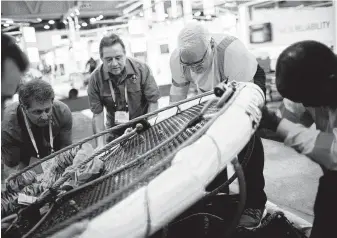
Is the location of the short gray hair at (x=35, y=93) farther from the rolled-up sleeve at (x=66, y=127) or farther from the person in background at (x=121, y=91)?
the person in background at (x=121, y=91)

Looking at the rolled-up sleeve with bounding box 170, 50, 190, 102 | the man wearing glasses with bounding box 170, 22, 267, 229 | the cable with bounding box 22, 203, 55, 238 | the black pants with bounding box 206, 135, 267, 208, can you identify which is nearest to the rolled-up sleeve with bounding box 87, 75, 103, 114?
the rolled-up sleeve with bounding box 170, 50, 190, 102

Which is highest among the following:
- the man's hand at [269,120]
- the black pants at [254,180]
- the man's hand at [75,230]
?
the man's hand at [269,120]

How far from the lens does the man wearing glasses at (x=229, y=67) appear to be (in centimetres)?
216

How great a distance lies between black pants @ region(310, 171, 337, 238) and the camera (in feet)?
4.66

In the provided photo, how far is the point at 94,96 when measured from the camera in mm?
2996

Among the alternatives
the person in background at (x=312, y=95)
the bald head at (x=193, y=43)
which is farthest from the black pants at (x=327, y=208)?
the bald head at (x=193, y=43)

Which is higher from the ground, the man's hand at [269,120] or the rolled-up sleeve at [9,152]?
the man's hand at [269,120]

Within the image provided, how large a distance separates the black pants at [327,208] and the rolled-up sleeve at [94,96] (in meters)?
2.06

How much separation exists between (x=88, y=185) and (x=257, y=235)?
3.90 ft

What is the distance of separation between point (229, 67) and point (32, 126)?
1422 mm

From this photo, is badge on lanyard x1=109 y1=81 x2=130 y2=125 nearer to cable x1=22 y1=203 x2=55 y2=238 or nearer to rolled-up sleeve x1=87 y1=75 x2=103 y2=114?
rolled-up sleeve x1=87 y1=75 x2=103 y2=114

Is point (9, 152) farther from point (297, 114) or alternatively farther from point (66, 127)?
point (297, 114)

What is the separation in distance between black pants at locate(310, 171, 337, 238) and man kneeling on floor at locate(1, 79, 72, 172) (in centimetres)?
159

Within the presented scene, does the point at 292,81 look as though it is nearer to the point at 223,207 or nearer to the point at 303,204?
the point at 223,207
